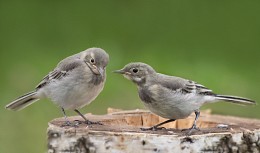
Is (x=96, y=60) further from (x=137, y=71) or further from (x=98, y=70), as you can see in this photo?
(x=137, y=71)

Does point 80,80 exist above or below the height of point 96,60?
below

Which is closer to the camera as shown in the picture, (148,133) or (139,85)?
(148,133)

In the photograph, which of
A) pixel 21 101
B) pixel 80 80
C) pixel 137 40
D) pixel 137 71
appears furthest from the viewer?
pixel 137 40

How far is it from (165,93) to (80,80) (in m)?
0.99

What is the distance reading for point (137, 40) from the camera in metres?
18.0

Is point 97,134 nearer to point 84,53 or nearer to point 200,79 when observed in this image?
point 84,53

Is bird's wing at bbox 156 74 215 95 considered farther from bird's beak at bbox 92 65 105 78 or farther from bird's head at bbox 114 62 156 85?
bird's beak at bbox 92 65 105 78

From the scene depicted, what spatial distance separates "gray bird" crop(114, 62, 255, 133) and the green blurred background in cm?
615

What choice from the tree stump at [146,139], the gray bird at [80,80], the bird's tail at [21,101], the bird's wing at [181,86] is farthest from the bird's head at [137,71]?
the bird's tail at [21,101]

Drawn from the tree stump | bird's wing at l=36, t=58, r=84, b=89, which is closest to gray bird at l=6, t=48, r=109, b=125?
bird's wing at l=36, t=58, r=84, b=89

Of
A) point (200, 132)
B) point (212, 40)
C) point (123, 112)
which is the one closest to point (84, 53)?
point (123, 112)

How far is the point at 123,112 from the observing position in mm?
8914

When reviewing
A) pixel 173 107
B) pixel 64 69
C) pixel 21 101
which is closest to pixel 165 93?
pixel 173 107

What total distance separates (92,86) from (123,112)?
96 centimetres
